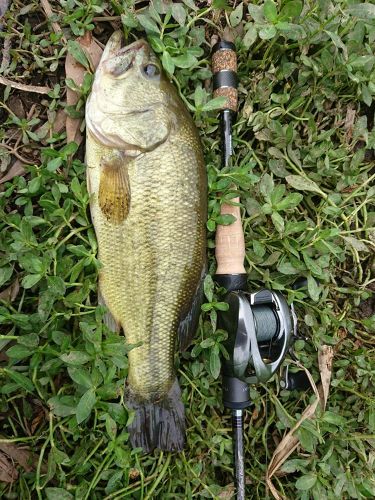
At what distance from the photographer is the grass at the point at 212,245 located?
5.92 ft

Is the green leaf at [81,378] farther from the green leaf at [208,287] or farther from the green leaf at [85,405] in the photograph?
the green leaf at [208,287]

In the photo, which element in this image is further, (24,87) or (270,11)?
(24,87)

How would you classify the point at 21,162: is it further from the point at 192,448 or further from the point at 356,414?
the point at 356,414

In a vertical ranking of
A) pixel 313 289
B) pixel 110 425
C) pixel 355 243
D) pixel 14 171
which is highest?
pixel 14 171

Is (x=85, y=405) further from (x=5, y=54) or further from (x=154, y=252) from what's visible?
(x=5, y=54)

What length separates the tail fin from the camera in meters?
1.89

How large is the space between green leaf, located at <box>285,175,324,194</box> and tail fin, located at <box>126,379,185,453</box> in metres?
1.00

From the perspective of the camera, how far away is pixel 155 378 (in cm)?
189

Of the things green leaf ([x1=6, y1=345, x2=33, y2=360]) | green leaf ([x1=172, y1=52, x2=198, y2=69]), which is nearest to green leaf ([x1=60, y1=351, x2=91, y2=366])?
green leaf ([x1=6, y1=345, x2=33, y2=360])

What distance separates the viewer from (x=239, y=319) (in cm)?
176

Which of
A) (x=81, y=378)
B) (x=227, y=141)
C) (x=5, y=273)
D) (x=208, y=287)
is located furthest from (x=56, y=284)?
(x=227, y=141)

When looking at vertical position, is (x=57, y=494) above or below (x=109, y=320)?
below

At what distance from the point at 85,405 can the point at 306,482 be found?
3.30 ft

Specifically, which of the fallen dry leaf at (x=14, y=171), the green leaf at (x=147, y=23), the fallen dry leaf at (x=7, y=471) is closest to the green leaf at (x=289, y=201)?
the green leaf at (x=147, y=23)
